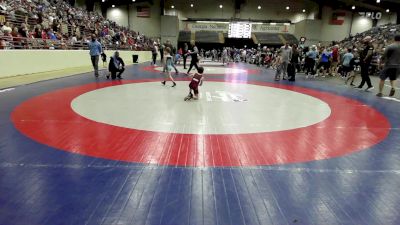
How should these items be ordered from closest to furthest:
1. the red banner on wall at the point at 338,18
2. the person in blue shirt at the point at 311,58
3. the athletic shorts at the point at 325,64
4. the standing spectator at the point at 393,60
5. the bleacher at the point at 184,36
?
1. the standing spectator at the point at 393,60
2. the person in blue shirt at the point at 311,58
3. the athletic shorts at the point at 325,64
4. the red banner on wall at the point at 338,18
5. the bleacher at the point at 184,36

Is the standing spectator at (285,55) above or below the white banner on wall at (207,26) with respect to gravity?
below

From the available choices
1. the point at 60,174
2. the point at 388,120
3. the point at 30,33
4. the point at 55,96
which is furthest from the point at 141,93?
the point at 30,33

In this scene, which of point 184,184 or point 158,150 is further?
point 158,150

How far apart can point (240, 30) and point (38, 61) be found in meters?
30.4

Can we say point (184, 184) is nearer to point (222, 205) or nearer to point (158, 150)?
point (222, 205)

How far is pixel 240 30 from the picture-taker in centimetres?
3906

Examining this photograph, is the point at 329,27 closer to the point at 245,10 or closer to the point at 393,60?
the point at 245,10

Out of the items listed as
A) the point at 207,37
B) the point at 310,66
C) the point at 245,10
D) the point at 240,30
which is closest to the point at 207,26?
the point at 207,37

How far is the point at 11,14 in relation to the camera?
43.4ft

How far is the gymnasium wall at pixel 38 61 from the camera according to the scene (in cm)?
1081

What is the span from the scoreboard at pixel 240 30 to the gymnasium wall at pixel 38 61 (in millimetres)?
25030

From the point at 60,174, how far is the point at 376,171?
138 inches

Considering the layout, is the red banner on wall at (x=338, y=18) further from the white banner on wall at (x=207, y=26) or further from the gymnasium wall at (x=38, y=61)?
the gymnasium wall at (x=38, y=61)

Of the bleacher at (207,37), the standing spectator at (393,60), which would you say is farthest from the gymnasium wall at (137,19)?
the standing spectator at (393,60)
